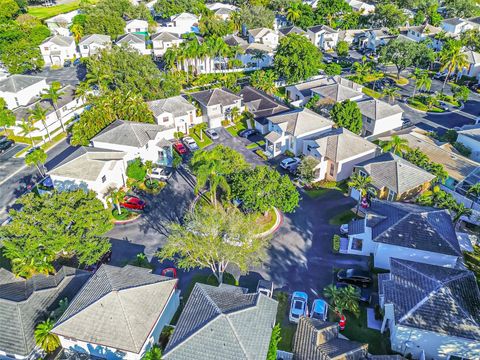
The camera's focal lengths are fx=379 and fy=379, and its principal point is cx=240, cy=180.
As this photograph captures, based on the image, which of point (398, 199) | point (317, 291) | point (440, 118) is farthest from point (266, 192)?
point (440, 118)

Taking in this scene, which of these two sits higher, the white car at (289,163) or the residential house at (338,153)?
the residential house at (338,153)

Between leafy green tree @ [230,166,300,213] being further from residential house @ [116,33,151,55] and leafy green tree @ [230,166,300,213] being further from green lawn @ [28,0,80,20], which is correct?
green lawn @ [28,0,80,20]

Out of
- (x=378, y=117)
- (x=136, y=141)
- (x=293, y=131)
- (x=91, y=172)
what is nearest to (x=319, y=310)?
(x=293, y=131)

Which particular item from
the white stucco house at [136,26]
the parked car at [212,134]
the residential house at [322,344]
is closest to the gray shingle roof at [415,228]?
the residential house at [322,344]

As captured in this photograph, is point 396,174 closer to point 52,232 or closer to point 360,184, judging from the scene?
point 360,184

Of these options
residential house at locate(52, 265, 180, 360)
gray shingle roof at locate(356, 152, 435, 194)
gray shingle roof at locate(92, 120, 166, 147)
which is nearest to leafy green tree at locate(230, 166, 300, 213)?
gray shingle roof at locate(356, 152, 435, 194)

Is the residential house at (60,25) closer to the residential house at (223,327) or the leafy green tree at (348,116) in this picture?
the leafy green tree at (348,116)

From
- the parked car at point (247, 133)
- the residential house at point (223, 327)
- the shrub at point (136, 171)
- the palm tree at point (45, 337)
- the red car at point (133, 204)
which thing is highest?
the residential house at point (223, 327)
